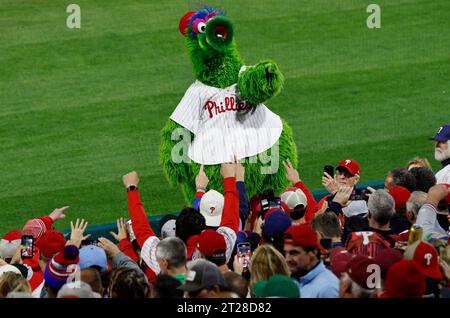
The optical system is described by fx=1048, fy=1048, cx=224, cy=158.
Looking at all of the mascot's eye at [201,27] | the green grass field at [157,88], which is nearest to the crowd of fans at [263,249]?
the mascot's eye at [201,27]

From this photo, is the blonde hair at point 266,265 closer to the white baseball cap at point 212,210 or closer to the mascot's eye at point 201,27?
the white baseball cap at point 212,210

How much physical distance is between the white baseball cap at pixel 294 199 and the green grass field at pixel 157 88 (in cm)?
265

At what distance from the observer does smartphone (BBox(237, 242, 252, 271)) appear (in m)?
5.55

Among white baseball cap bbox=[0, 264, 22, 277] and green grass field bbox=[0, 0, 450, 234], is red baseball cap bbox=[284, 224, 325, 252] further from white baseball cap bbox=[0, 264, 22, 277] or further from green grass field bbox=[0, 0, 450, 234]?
green grass field bbox=[0, 0, 450, 234]

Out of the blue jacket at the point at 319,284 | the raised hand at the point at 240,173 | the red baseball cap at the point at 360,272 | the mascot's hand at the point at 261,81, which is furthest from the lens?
the mascot's hand at the point at 261,81

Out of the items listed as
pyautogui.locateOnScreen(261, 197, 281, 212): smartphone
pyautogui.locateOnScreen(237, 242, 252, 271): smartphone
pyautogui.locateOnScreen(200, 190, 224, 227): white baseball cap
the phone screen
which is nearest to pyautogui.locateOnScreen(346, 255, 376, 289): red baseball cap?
pyautogui.locateOnScreen(237, 242, 252, 271): smartphone

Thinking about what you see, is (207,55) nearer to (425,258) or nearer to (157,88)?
(425,258)

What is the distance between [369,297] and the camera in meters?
4.52

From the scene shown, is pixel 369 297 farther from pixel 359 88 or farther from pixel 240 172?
pixel 359 88

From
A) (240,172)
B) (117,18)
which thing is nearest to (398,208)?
(240,172)

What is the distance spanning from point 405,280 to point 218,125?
9.68 feet

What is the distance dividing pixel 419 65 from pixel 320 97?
4.49 feet

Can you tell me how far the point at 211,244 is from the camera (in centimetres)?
521

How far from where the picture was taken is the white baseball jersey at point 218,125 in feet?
23.3
